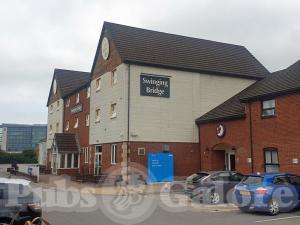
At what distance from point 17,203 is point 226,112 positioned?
65.9 ft

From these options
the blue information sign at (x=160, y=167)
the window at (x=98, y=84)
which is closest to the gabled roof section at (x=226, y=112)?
the blue information sign at (x=160, y=167)

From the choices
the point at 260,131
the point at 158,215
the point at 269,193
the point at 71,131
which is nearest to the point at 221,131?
the point at 260,131

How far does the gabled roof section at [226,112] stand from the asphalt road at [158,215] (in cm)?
963

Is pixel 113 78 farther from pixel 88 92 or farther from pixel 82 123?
pixel 82 123

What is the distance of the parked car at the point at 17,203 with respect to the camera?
9.09m

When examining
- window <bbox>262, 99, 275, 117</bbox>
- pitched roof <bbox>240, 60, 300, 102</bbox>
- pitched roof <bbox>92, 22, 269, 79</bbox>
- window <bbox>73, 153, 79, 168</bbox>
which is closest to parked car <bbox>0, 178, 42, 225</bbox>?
pitched roof <bbox>240, 60, 300, 102</bbox>

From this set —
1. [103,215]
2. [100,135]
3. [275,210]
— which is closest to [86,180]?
[100,135]

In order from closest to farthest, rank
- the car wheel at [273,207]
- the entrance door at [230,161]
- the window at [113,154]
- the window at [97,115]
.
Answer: the car wheel at [273,207]
the entrance door at [230,161]
the window at [113,154]
the window at [97,115]

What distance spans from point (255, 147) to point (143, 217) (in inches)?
474

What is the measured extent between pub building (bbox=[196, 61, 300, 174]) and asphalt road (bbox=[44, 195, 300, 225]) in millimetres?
6752

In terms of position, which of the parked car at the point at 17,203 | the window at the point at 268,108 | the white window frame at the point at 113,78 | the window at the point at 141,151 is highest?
the white window frame at the point at 113,78

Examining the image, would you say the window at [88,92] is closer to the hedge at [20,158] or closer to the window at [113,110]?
the window at [113,110]

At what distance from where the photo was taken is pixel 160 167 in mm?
27969

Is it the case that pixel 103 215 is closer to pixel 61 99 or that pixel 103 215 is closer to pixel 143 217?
pixel 143 217
